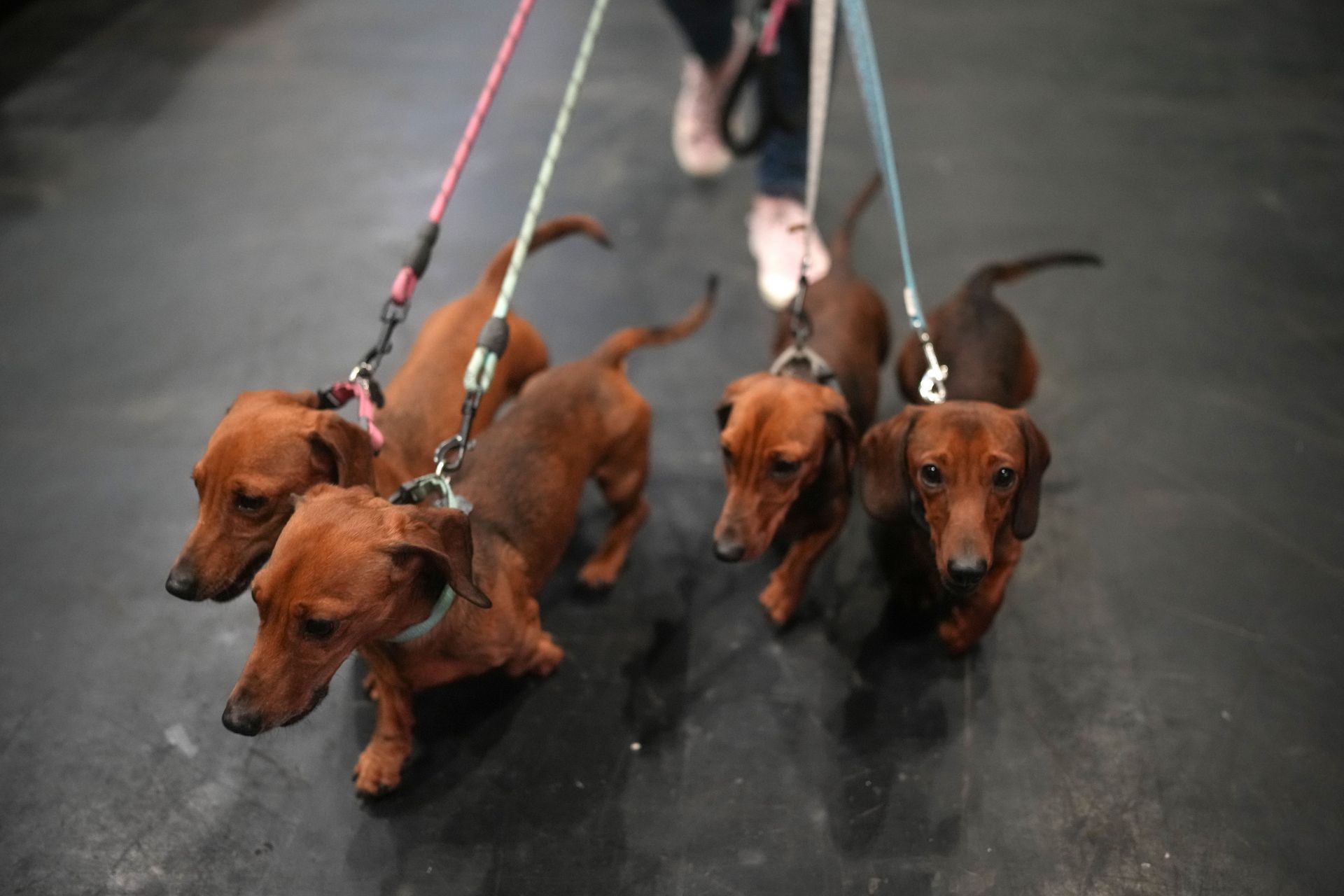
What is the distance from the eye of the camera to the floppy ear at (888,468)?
2350 mm

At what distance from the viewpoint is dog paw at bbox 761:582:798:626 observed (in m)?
2.79

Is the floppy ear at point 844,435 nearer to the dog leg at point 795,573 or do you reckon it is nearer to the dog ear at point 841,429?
the dog ear at point 841,429

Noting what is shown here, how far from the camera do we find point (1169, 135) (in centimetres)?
488

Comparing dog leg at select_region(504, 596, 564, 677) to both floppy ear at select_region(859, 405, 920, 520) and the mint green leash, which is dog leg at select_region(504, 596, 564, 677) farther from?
floppy ear at select_region(859, 405, 920, 520)

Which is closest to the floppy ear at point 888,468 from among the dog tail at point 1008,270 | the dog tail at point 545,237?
the dog tail at point 1008,270

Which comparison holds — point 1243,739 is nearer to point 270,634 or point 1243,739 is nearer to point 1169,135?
point 270,634

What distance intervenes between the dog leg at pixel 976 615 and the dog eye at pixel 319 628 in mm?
1581

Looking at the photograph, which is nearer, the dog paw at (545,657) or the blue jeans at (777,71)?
the dog paw at (545,657)

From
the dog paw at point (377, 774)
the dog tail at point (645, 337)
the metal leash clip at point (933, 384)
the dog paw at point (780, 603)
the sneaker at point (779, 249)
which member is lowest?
the dog paw at point (377, 774)

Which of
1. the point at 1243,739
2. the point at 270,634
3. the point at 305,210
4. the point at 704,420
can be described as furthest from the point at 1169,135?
the point at 270,634

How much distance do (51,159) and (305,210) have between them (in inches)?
56.3

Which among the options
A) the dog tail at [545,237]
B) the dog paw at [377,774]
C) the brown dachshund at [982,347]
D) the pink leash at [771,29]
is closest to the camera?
the dog paw at [377,774]

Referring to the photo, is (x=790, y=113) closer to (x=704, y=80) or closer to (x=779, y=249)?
(x=779, y=249)

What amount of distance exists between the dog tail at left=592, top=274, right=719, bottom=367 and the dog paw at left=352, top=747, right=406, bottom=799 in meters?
1.21
